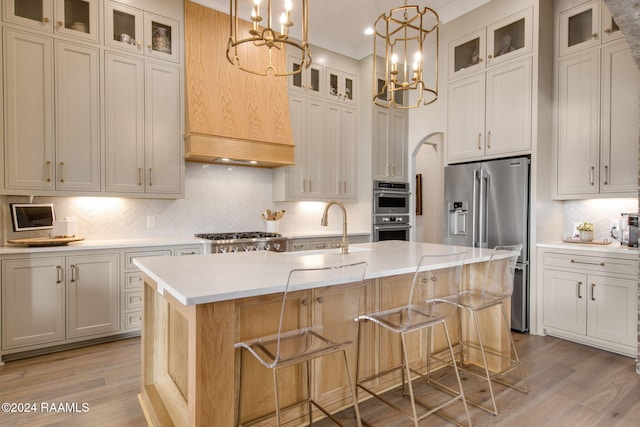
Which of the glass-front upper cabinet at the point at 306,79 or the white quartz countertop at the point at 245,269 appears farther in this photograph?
the glass-front upper cabinet at the point at 306,79

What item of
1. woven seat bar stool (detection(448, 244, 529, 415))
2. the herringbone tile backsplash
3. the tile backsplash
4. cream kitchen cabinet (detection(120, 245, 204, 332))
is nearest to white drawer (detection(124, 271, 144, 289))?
cream kitchen cabinet (detection(120, 245, 204, 332))

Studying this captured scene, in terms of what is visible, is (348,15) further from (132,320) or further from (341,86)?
(132,320)

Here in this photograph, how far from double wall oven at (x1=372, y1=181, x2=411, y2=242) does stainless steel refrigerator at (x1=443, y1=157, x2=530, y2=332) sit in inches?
40.5

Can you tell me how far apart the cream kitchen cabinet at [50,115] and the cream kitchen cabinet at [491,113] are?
3.90 meters

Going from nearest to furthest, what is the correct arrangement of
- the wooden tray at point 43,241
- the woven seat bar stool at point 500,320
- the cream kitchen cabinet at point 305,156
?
1. the woven seat bar stool at point 500,320
2. the wooden tray at point 43,241
3. the cream kitchen cabinet at point 305,156

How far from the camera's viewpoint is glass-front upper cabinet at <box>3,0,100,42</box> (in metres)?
3.05

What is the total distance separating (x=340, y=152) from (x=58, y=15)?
339 centimetres

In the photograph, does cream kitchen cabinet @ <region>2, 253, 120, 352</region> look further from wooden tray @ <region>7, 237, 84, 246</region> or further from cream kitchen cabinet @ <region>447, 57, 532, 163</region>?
cream kitchen cabinet @ <region>447, 57, 532, 163</region>

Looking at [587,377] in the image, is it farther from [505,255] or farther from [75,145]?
[75,145]

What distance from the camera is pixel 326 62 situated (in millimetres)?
4980

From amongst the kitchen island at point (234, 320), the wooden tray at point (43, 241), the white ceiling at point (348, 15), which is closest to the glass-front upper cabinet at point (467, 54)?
the white ceiling at point (348, 15)

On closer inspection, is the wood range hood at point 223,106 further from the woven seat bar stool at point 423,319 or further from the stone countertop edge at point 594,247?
the stone countertop edge at point 594,247

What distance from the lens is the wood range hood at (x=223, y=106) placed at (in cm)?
381

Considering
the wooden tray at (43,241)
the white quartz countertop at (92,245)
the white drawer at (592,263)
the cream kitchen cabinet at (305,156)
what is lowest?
the white drawer at (592,263)
